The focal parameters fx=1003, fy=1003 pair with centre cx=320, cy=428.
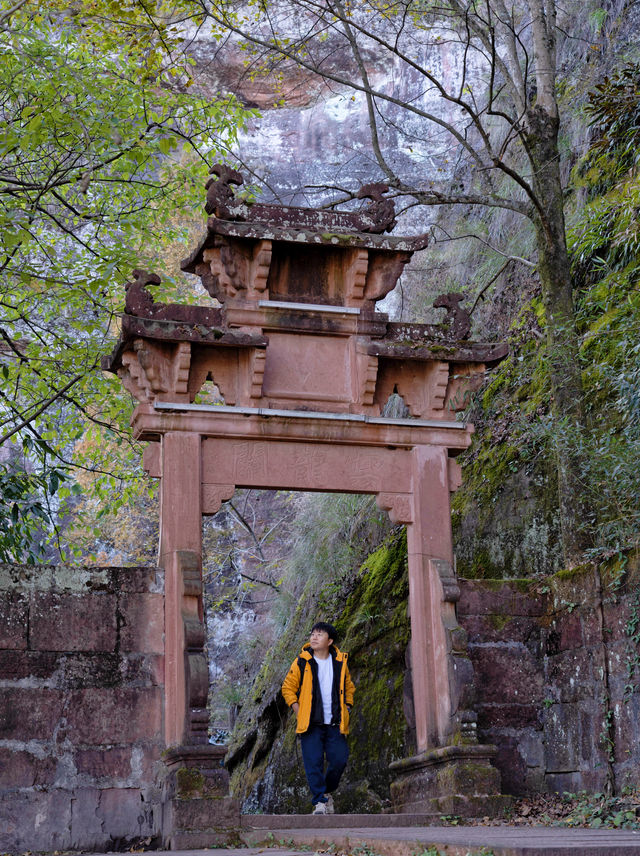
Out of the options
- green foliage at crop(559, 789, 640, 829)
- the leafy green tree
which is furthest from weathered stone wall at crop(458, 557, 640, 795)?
the leafy green tree

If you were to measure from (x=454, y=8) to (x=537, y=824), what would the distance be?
314 inches

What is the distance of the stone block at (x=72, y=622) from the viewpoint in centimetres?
711

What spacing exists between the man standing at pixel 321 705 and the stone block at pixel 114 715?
1.17 m

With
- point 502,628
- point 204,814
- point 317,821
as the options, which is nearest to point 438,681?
point 502,628

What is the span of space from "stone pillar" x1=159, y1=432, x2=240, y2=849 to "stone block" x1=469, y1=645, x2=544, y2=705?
2.45 meters

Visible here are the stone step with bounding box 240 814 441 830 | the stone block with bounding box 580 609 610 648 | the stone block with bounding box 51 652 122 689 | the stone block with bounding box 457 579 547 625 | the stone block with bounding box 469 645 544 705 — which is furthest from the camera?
the stone block with bounding box 457 579 547 625

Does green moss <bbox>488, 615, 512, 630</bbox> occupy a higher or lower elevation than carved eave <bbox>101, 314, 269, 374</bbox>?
lower

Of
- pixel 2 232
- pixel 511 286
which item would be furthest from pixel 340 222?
pixel 511 286

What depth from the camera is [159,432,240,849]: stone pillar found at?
6.58 m

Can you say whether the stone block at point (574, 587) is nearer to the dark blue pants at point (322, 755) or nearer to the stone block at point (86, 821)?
the dark blue pants at point (322, 755)

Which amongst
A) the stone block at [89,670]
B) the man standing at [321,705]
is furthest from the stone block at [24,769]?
the man standing at [321,705]

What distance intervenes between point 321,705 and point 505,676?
1573mm

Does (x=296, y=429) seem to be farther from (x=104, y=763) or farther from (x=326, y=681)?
(x=104, y=763)

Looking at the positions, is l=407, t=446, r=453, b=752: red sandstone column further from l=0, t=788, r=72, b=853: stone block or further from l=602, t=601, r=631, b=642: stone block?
l=0, t=788, r=72, b=853: stone block
